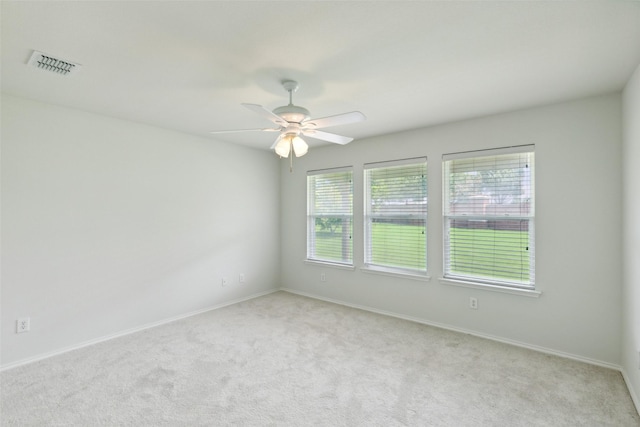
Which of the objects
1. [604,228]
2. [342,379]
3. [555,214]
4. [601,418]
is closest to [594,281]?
[604,228]

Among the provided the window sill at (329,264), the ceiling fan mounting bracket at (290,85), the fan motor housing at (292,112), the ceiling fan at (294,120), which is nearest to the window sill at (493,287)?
the window sill at (329,264)

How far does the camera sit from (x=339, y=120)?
222 cm

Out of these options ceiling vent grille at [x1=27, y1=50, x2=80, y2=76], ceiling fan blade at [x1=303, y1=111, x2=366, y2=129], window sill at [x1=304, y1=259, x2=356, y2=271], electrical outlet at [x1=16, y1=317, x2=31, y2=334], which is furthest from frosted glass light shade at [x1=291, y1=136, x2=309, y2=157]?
electrical outlet at [x1=16, y1=317, x2=31, y2=334]

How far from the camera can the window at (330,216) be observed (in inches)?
178

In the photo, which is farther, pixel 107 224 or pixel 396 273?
pixel 396 273

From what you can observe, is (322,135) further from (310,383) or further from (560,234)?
(560,234)

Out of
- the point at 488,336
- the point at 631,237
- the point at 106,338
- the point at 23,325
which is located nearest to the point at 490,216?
the point at 631,237

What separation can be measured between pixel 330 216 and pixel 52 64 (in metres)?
3.46

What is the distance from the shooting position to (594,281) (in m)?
2.72

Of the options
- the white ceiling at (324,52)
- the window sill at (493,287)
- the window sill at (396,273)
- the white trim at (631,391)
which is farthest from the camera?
the window sill at (396,273)

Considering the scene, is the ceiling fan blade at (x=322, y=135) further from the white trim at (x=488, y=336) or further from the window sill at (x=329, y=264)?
the white trim at (x=488, y=336)

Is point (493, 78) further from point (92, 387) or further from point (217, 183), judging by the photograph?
point (92, 387)

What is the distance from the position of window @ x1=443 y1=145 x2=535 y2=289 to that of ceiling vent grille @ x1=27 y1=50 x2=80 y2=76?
3.55m

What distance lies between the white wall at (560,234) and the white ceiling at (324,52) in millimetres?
268
